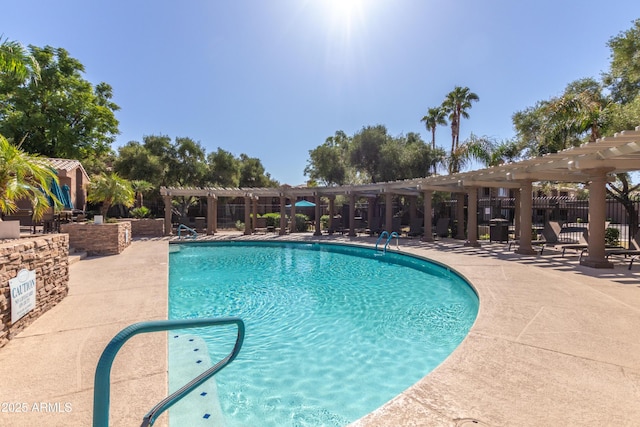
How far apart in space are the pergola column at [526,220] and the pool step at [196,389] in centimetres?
1092

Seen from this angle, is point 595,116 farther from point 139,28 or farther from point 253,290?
point 139,28

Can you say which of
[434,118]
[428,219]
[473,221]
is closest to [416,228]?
[428,219]

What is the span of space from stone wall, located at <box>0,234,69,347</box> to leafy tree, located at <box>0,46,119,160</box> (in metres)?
21.3

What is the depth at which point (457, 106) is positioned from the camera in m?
27.0

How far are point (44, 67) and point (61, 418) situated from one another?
28.6 m

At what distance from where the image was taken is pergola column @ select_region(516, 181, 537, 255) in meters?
11.0

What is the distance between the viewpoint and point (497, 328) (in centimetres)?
418

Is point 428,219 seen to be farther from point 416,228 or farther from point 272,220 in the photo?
point 272,220

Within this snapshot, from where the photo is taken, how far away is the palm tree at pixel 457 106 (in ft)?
87.6

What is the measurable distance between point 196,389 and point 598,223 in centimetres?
1037

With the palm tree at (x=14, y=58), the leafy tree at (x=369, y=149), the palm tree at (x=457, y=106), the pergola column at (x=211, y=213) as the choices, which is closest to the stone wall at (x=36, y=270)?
the palm tree at (x=14, y=58)

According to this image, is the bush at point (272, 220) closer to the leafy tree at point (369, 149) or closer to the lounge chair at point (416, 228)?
the leafy tree at point (369, 149)

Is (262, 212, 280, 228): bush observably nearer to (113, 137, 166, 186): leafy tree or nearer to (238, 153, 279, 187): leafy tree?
(113, 137, 166, 186): leafy tree

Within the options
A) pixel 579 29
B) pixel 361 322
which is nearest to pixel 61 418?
pixel 361 322
